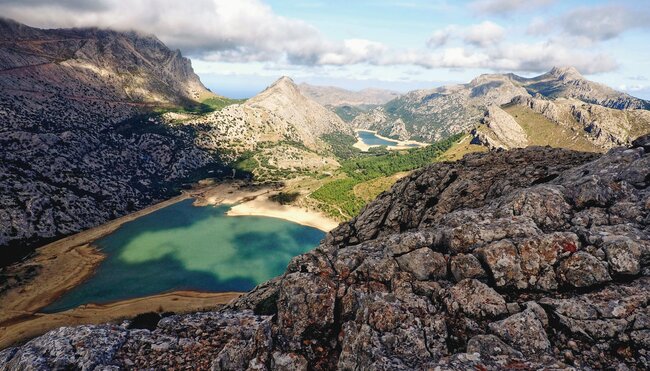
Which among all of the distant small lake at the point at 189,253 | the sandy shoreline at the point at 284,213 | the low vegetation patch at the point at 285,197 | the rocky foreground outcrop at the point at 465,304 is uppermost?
the rocky foreground outcrop at the point at 465,304

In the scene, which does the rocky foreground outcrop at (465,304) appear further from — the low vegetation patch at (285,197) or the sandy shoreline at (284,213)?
the low vegetation patch at (285,197)

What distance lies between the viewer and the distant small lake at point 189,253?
95.2m

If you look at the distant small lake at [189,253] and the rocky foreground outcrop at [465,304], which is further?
the distant small lake at [189,253]

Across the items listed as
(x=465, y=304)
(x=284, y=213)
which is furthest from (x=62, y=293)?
(x=465, y=304)

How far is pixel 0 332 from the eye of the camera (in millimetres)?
73312

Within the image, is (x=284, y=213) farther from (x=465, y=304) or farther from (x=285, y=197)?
(x=465, y=304)

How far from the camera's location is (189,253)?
119 m

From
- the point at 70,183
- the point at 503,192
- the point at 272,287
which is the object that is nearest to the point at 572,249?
the point at 503,192

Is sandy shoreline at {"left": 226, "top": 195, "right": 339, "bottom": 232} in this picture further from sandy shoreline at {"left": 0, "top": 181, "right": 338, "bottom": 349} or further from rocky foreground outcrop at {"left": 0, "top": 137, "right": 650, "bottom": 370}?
rocky foreground outcrop at {"left": 0, "top": 137, "right": 650, "bottom": 370}

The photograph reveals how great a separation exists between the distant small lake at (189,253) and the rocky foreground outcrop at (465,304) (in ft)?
221

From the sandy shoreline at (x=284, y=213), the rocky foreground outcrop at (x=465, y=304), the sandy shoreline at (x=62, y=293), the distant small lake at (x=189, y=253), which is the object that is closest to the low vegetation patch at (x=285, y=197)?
the sandy shoreline at (x=284, y=213)

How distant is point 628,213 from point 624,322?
34.9ft

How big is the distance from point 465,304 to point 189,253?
114 metres

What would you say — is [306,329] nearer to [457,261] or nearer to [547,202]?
[457,261]
